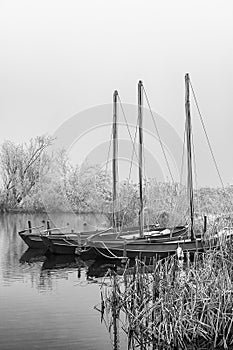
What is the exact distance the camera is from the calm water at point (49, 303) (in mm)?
10727

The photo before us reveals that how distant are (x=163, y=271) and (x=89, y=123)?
23985 millimetres

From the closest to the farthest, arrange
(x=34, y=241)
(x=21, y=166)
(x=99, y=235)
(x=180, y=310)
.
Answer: (x=180, y=310) → (x=99, y=235) → (x=34, y=241) → (x=21, y=166)

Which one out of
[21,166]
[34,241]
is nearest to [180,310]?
[34,241]

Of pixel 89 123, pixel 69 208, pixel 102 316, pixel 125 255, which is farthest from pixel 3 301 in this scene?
pixel 69 208

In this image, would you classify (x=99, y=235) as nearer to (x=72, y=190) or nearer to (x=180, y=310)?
(x=180, y=310)

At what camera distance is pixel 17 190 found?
5288 cm

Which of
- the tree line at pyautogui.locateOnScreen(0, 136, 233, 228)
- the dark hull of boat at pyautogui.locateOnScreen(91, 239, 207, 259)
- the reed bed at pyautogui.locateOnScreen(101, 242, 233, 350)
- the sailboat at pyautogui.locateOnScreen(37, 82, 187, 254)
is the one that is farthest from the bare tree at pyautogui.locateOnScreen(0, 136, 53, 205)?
the reed bed at pyautogui.locateOnScreen(101, 242, 233, 350)

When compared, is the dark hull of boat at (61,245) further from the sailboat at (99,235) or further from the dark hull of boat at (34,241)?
the dark hull of boat at (34,241)

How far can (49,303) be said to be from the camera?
13.7 metres

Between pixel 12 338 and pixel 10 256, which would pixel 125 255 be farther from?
pixel 12 338

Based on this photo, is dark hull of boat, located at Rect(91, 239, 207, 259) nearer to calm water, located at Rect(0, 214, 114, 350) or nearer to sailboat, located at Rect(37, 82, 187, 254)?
calm water, located at Rect(0, 214, 114, 350)

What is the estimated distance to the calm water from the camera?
422 inches

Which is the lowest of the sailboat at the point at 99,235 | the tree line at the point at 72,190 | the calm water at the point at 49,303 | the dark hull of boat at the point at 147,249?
the calm water at the point at 49,303

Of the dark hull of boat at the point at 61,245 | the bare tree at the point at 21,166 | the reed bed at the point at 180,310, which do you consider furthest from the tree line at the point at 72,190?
the reed bed at the point at 180,310
